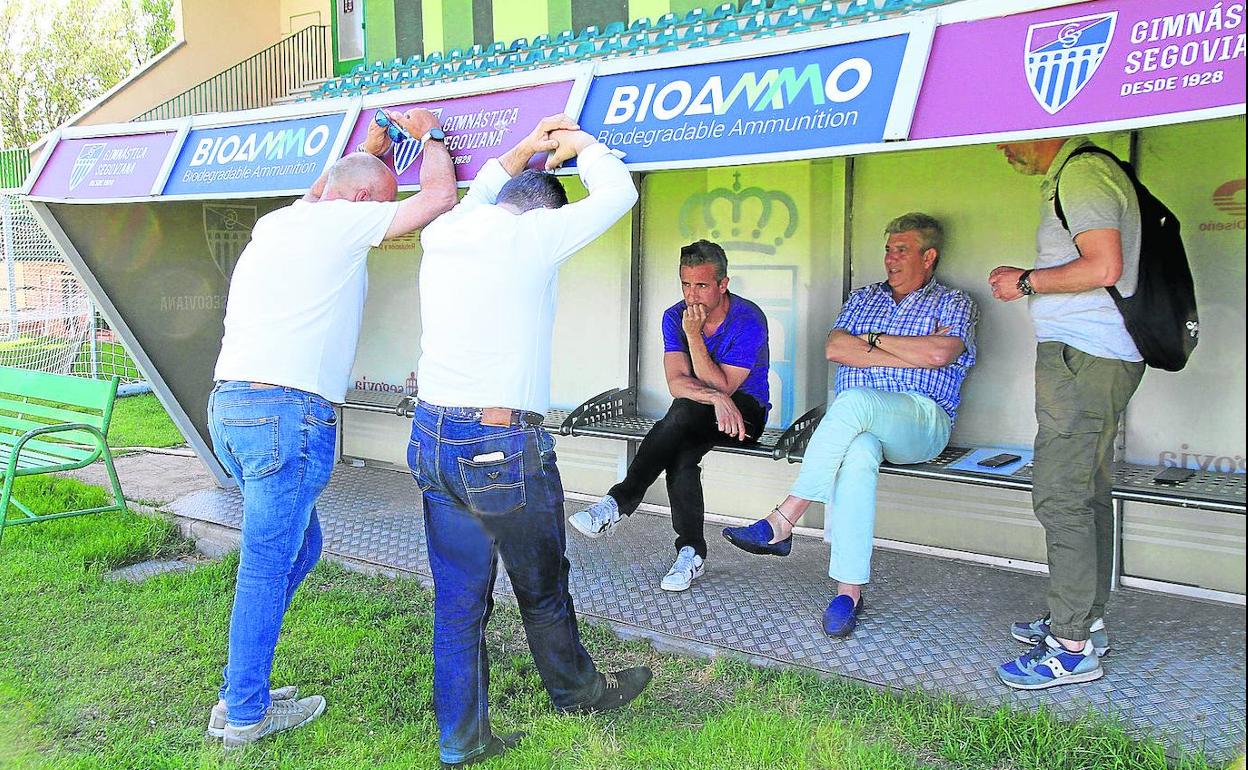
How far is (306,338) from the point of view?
10.7ft

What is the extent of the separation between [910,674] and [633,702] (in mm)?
1008

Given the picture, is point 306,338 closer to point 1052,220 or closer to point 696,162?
point 696,162

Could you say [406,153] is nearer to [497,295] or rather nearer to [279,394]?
[279,394]

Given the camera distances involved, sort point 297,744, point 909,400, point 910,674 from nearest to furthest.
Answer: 1. point 297,744
2. point 910,674
3. point 909,400

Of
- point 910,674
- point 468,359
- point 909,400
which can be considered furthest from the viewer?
point 909,400

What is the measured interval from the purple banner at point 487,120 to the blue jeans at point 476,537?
127 centimetres

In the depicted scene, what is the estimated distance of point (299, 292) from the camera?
3.27 m

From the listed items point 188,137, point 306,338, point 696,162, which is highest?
point 188,137

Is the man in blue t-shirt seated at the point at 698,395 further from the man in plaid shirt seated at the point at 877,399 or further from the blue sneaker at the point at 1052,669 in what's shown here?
the blue sneaker at the point at 1052,669

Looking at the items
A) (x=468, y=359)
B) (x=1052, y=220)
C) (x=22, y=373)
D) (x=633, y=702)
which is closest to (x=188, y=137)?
(x=22, y=373)

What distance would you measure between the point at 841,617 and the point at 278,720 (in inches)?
83.8

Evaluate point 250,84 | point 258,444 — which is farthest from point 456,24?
point 250,84

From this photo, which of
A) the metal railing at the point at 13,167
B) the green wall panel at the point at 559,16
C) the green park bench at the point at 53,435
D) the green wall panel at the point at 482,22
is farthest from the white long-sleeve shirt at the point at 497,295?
the metal railing at the point at 13,167

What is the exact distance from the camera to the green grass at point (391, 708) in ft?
9.92
